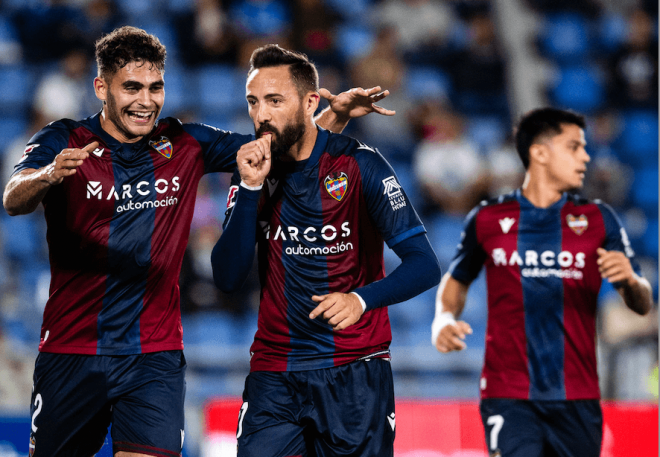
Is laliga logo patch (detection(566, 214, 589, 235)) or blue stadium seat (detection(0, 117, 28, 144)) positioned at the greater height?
blue stadium seat (detection(0, 117, 28, 144))

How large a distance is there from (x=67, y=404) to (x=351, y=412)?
A: 129 cm

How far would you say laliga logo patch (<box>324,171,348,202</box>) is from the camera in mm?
3621

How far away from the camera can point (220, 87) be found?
11039 mm

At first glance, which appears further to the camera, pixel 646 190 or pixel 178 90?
pixel 178 90

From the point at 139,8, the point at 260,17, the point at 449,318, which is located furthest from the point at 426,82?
the point at 449,318

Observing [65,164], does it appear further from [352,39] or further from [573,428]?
[352,39]

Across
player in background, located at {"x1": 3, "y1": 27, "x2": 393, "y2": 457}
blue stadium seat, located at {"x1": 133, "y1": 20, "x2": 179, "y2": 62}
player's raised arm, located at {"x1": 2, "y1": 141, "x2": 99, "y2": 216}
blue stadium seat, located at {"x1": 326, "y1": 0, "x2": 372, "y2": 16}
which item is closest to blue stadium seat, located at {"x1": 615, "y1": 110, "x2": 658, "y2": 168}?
blue stadium seat, located at {"x1": 326, "y1": 0, "x2": 372, "y2": 16}

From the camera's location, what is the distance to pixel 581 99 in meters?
11.4

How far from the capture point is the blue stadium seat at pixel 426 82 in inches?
421

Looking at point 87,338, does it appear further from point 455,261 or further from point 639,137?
point 639,137

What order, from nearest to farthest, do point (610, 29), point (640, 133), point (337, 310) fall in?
point (337, 310) < point (640, 133) < point (610, 29)

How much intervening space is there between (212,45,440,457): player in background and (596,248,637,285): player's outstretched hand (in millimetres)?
988

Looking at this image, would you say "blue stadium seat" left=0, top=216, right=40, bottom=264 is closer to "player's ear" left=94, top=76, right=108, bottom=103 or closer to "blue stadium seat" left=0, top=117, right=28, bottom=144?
"blue stadium seat" left=0, top=117, right=28, bottom=144

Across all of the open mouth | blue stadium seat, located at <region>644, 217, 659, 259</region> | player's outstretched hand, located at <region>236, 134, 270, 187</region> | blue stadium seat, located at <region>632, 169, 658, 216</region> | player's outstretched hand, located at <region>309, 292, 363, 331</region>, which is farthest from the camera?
blue stadium seat, located at <region>632, 169, 658, 216</region>
